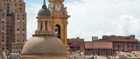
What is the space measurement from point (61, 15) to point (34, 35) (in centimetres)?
3253

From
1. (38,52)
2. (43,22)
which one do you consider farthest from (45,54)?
(43,22)

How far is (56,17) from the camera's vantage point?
9644 cm

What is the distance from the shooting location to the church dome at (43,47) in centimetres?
6153

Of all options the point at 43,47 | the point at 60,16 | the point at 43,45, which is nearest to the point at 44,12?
the point at 43,45

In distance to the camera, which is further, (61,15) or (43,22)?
(61,15)

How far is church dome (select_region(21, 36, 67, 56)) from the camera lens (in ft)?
202

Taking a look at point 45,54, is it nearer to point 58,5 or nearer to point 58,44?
point 58,44

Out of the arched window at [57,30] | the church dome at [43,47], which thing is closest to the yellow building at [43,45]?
the church dome at [43,47]

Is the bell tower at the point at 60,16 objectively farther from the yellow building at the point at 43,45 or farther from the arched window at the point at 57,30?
the yellow building at the point at 43,45

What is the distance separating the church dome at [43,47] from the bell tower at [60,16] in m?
31.7

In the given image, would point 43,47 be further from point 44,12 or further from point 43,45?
point 44,12

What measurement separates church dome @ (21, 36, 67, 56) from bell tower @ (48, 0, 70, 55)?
31.7 meters

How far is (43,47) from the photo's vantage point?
61562 millimetres

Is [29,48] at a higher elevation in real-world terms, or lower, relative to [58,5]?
lower
